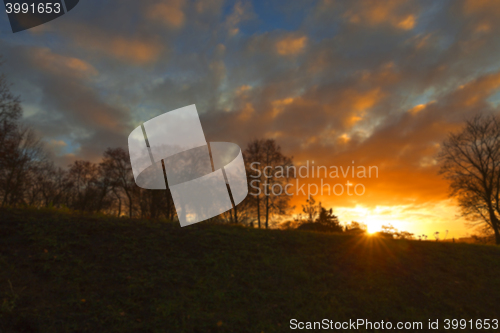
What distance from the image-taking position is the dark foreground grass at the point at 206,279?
5.36m

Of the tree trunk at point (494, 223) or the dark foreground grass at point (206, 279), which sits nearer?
the dark foreground grass at point (206, 279)

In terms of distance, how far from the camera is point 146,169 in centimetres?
2716

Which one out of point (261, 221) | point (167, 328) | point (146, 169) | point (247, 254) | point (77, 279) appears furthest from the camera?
point (261, 221)

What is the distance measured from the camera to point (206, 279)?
22.7 feet

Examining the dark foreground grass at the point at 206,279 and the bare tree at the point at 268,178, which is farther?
the bare tree at the point at 268,178

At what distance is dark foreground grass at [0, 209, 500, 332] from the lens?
536 centimetres

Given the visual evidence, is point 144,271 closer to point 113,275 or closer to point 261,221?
point 113,275

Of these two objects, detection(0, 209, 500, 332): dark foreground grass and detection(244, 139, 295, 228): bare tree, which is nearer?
detection(0, 209, 500, 332): dark foreground grass

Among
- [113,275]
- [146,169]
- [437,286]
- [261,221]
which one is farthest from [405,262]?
[146,169]

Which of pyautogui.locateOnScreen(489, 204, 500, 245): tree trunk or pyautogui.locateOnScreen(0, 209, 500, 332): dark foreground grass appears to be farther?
pyautogui.locateOnScreen(489, 204, 500, 245): tree trunk

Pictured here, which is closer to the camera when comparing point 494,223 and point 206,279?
point 206,279

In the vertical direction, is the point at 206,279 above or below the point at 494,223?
below

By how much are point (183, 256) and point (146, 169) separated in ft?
68.7

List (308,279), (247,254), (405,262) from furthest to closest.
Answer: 1. (405,262)
2. (247,254)
3. (308,279)
